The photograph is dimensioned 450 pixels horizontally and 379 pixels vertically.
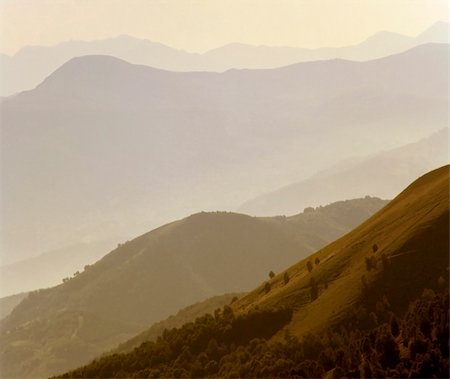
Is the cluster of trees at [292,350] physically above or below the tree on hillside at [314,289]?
below

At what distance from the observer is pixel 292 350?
256 feet

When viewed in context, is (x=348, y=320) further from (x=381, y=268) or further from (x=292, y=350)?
(x=381, y=268)

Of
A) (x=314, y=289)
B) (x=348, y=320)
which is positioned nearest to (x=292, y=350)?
(x=348, y=320)

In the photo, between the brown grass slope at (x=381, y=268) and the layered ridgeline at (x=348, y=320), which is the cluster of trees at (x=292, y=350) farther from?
the brown grass slope at (x=381, y=268)

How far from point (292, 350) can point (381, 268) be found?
17.5 metres

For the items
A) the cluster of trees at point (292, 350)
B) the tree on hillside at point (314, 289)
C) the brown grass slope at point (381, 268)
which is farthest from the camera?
the tree on hillside at point (314, 289)

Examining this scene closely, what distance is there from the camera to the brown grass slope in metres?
83.1

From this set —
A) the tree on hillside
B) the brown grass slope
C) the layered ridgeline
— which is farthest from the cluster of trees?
the tree on hillside

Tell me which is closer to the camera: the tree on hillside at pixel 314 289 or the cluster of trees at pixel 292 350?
the cluster of trees at pixel 292 350

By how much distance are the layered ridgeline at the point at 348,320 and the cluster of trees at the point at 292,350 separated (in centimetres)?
15

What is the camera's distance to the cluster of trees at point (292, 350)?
192ft

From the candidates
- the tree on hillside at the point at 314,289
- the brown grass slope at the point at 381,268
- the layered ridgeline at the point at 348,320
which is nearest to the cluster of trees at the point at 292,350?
the layered ridgeline at the point at 348,320

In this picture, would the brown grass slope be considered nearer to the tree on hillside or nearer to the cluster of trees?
the tree on hillside

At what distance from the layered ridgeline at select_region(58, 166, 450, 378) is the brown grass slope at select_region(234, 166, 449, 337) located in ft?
0.52
